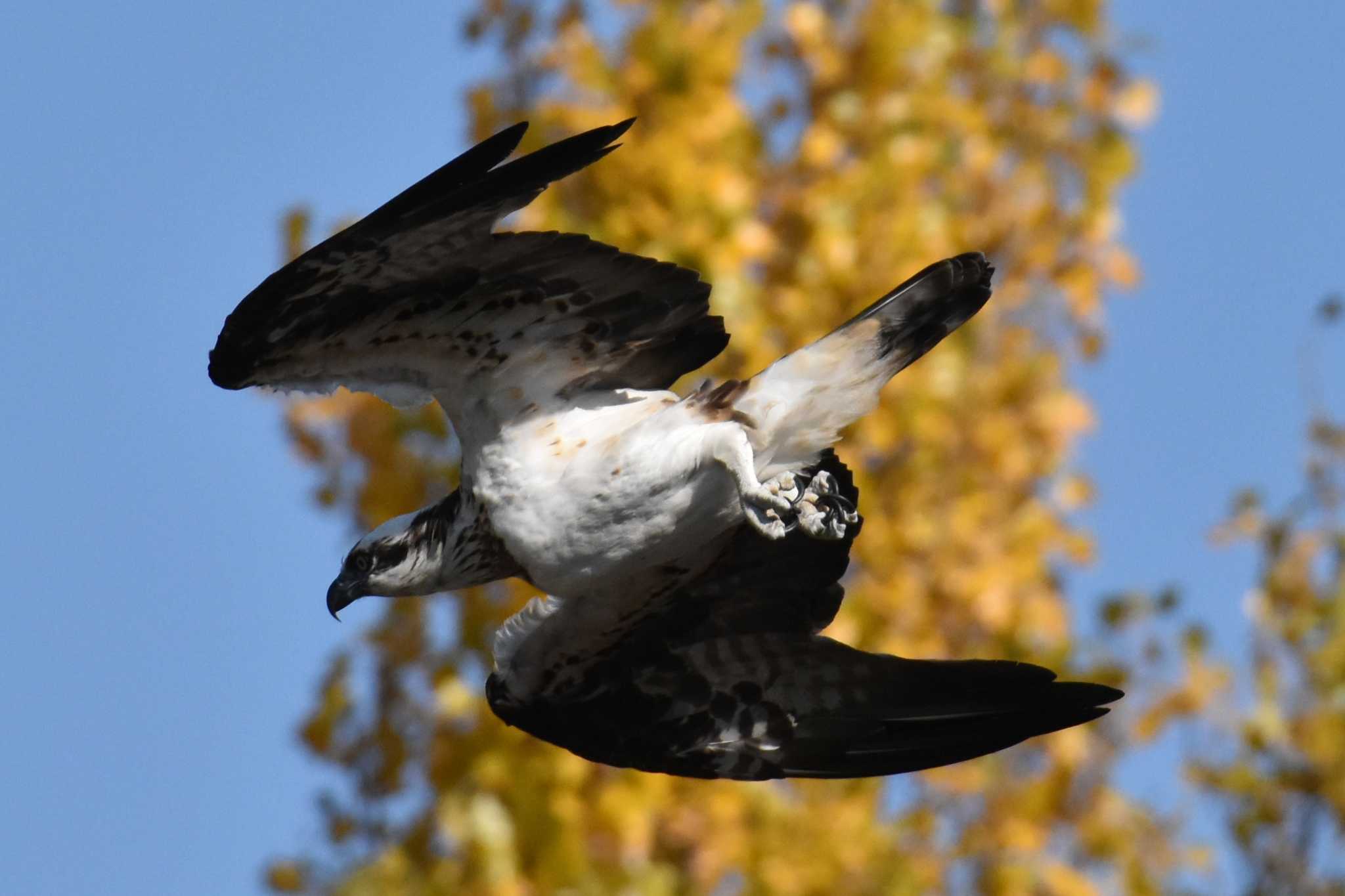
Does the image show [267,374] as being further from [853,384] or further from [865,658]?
[865,658]

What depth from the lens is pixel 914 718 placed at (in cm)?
670

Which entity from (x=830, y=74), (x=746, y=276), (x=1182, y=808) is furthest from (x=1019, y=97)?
(x=1182, y=808)

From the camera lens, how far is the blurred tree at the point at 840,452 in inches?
295

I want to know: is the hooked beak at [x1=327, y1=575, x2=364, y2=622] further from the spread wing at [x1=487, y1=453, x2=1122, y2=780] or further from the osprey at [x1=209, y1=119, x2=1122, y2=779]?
the spread wing at [x1=487, y1=453, x2=1122, y2=780]

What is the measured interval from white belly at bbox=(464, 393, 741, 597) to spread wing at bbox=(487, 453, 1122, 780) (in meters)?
0.58

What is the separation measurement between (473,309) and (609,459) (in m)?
0.54

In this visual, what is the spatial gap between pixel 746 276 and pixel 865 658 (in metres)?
1.79

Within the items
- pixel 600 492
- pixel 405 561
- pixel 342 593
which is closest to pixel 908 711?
pixel 600 492

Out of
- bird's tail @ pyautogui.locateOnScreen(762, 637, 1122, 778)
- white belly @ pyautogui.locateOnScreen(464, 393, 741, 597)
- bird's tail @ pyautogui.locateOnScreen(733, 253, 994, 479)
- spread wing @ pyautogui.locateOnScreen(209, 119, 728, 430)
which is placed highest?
spread wing @ pyautogui.locateOnScreen(209, 119, 728, 430)

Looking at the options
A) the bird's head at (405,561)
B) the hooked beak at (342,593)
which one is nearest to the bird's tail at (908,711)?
the bird's head at (405,561)

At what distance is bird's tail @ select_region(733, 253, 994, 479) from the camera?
6.04 m

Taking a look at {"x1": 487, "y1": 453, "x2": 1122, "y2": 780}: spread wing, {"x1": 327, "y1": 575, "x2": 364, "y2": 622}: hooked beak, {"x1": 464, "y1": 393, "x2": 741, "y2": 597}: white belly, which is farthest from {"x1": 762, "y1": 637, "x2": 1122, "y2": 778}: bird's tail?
{"x1": 327, "y1": 575, "x2": 364, "y2": 622}: hooked beak

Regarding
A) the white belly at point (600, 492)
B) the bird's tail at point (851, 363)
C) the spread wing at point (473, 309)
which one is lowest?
the white belly at point (600, 492)

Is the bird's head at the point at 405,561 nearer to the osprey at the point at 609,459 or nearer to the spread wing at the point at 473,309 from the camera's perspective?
the osprey at the point at 609,459
